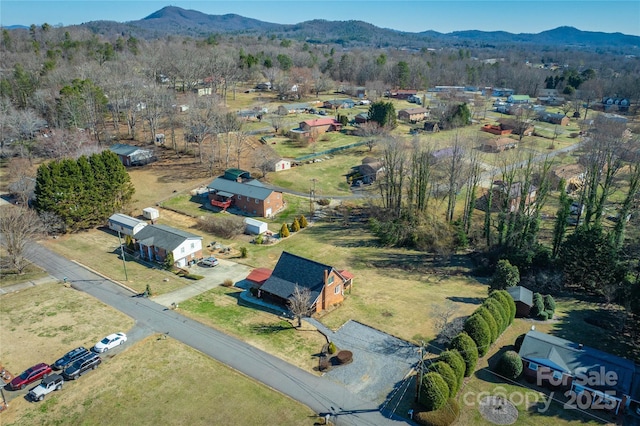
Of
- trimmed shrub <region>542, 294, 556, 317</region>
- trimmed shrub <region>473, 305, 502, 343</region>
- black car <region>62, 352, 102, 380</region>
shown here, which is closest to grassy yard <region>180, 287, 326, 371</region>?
black car <region>62, 352, 102, 380</region>

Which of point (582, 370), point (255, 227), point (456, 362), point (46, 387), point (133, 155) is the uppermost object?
point (133, 155)

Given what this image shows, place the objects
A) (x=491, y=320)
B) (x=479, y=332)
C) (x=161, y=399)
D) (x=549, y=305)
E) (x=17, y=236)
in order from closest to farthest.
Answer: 1. (x=161, y=399)
2. (x=479, y=332)
3. (x=491, y=320)
4. (x=549, y=305)
5. (x=17, y=236)

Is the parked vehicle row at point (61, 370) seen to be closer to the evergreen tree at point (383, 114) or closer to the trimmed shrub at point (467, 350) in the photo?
the trimmed shrub at point (467, 350)

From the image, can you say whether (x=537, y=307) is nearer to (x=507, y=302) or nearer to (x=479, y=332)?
(x=507, y=302)

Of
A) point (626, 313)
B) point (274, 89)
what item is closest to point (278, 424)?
point (626, 313)

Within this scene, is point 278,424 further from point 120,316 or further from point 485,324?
point 120,316

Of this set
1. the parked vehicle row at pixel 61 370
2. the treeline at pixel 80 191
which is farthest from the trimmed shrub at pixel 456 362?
the treeline at pixel 80 191

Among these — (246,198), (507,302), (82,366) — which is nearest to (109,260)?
(82,366)
